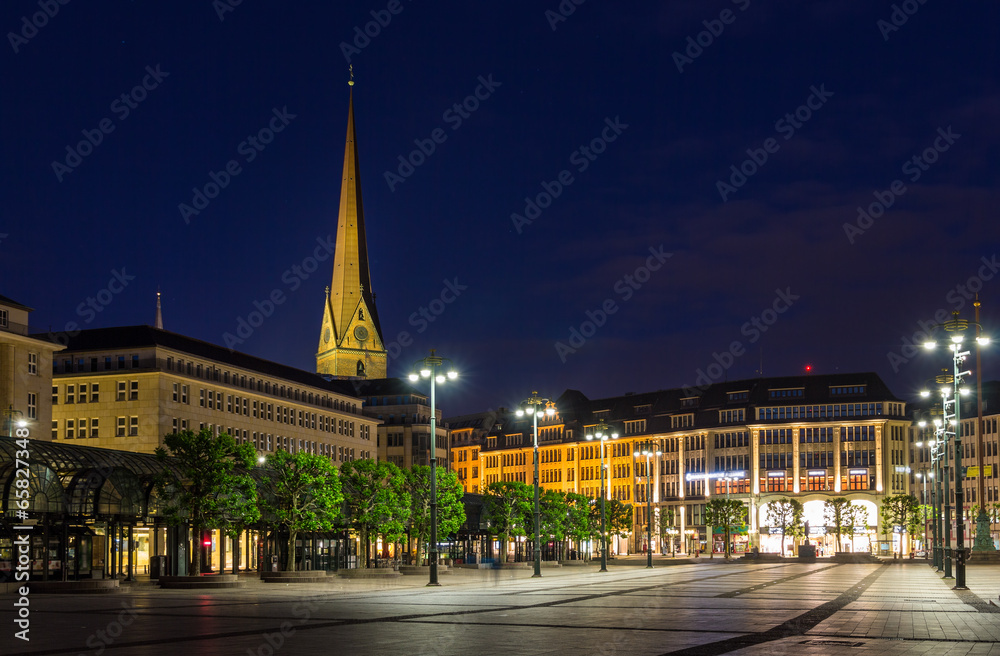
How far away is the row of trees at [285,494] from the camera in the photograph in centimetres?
6272

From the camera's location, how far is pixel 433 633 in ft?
93.3

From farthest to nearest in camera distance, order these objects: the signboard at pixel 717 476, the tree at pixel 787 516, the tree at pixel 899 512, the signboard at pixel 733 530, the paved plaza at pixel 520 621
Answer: the signboard at pixel 717 476 < the signboard at pixel 733 530 < the tree at pixel 787 516 < the tree at pixel 899 512 < the paved plaza at pixel 520 621

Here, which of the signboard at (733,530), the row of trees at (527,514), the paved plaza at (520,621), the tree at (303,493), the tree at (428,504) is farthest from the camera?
the signboard at (733,530)

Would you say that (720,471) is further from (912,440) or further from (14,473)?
(14,473)

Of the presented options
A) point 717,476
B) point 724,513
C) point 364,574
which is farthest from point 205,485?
point 717,476

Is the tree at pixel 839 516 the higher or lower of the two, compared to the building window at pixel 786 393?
lower

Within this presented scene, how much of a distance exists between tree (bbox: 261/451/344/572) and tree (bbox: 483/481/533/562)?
31056 mm

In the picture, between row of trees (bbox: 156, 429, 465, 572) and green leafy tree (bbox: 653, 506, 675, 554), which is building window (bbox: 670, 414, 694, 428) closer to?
green leafy tree (bbox: 653, 506, 675, 554)

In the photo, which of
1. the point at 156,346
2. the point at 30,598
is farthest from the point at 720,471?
the point at 30,598

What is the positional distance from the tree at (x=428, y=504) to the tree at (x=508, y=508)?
10.2 m

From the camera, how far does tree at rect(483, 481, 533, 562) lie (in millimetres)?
100312

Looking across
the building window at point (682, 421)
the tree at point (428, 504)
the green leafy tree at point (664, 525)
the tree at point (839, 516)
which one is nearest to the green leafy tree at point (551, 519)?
the tree at point (428, 504)

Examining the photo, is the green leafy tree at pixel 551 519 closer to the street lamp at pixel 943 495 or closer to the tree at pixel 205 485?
the street lamp at pixel 943 495

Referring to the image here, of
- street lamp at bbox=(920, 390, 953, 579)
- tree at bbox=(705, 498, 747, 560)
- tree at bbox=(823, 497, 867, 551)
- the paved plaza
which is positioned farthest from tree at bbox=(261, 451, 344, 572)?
tree at bbox=(823, 497, 867, 551)
